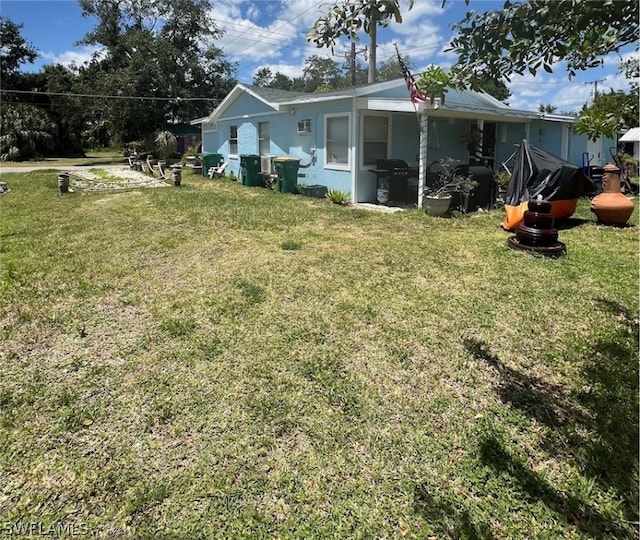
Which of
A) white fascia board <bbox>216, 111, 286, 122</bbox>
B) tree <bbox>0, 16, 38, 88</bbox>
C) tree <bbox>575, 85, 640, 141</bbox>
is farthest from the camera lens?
tree <bbox>0, 16, 38, 88</bbox>

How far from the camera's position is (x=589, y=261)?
19.7ft

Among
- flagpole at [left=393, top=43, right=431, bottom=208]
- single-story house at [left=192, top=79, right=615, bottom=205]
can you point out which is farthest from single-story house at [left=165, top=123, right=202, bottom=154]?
flagpole at [left=393, top=43, right=431, bottom=208]

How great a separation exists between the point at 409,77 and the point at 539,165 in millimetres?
3117

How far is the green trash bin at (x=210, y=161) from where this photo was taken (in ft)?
56.5

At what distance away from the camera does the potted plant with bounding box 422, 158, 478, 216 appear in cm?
903

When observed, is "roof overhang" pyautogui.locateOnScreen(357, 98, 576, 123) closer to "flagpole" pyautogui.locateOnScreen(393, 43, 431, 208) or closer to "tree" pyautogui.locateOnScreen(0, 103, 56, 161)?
"flagpole" pyautogui.locateOnScreen(393, 43, 431, 208)

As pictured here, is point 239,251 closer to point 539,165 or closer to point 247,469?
point 247,469

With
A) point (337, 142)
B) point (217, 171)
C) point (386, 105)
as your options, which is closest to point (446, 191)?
point (386, 105)

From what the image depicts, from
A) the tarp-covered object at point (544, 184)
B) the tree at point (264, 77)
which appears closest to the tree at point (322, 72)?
the tree at point (264, 77)

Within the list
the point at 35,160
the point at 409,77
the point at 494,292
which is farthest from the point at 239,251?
the point at 35,160

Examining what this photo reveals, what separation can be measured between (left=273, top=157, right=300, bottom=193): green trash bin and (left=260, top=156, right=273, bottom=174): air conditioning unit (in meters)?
1.62

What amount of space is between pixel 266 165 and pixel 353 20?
498 inches

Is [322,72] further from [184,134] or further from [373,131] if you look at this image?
[373,131]

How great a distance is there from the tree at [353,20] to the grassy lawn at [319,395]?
2139mm
